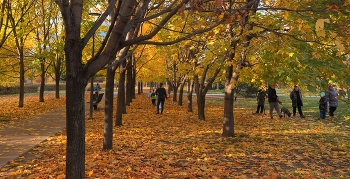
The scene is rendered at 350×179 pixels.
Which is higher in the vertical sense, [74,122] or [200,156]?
[74,122]

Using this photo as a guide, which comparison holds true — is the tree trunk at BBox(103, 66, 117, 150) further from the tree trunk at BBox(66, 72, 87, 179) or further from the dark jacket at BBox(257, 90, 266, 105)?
the dark jacket at BBox(257, 90, 266, 105)

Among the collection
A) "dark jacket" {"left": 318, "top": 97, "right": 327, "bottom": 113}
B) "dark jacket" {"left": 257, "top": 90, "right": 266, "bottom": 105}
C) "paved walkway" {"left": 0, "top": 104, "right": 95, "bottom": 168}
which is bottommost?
"paved walkway" {"left": 0, "top": 104, "right": 95, "bottom": 168}

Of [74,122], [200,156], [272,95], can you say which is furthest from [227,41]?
[272,95]

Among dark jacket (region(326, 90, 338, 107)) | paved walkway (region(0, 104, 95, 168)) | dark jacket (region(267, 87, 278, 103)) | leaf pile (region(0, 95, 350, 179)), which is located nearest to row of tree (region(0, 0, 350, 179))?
leaf pile (region(0, 95, 350, 179))

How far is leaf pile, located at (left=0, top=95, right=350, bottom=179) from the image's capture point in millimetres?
5156

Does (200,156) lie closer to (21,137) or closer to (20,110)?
(21,137)

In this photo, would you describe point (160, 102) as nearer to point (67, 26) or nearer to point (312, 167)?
point (312, 167)

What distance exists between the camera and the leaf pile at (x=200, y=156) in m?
5.16

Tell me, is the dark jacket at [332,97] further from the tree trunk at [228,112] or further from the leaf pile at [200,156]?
the tree trunk at [228,112]

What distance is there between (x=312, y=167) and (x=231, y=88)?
3.55 meters

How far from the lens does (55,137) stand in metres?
8.79

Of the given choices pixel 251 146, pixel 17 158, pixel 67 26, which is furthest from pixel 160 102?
pixel 67 26

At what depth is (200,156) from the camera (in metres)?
6.56

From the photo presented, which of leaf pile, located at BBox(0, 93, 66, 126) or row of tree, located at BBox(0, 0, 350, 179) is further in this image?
leaf pile, located at BBox(0, 93, 66, 126)
